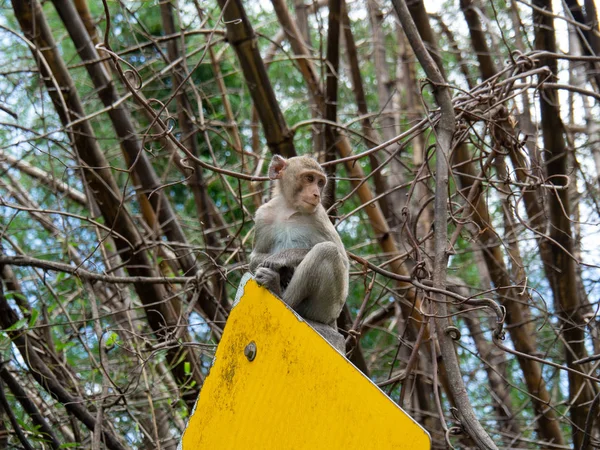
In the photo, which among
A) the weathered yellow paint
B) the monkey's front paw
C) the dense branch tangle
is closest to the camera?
the weathered yellow paint

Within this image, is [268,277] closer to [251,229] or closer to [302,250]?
[302,250]

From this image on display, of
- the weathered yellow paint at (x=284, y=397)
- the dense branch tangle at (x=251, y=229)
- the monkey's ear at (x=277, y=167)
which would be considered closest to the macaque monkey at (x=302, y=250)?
the monkey's ear at (x=277, y=167)

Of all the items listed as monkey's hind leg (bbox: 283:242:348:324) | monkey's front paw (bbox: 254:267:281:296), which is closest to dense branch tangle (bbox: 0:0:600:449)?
monkey's hind leg (bbox: 283:242:348:324)

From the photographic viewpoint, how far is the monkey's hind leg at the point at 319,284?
3.37 metres

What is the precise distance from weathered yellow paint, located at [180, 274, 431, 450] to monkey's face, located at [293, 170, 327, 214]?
4.50 feet

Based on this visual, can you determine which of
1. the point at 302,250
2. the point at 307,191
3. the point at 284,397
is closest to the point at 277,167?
the point at 307,191

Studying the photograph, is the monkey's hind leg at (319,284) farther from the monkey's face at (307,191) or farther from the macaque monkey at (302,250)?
the monkey's face at (307,191)

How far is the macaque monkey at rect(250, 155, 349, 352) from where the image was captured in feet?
11.0

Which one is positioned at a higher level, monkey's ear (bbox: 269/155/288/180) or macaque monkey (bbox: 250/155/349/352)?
monkey's ear (bbox: 269/155/288/180)

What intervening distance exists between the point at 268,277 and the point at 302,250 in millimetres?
436

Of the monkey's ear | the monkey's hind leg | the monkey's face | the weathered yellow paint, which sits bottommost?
the weathered yellow paint

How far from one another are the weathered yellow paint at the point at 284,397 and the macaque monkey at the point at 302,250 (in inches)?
23.7

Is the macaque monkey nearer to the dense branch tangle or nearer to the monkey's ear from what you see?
the monkey's ear

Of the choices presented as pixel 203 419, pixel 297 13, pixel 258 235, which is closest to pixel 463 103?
pixel 258 235
